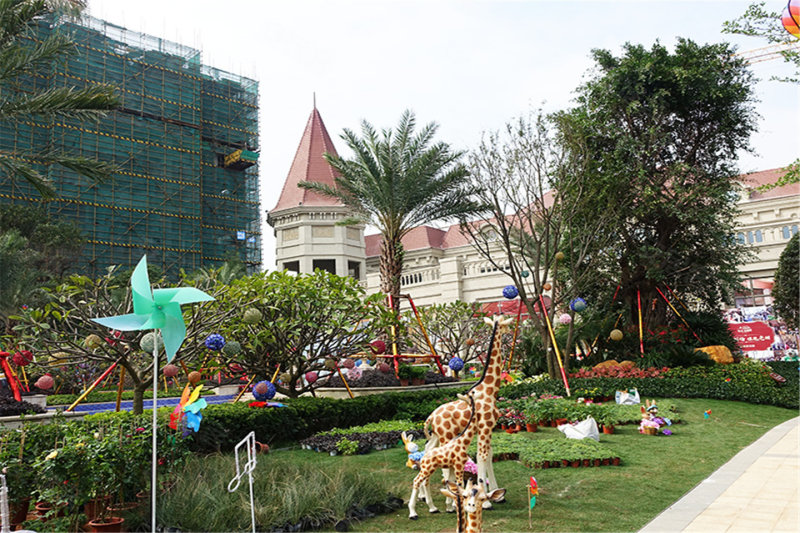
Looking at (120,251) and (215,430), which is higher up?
(120,251)

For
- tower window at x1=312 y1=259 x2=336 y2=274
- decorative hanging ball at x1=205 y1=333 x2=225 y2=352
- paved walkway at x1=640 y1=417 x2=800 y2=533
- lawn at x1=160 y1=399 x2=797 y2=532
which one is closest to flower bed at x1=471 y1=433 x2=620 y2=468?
lawn at x1=160 y1=399 x2=797 y2=532

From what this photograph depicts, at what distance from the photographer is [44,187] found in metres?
15.5

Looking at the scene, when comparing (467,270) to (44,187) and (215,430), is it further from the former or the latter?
(215,430)

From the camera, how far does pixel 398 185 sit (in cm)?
2069

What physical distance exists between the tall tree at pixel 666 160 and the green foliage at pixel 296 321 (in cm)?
1069

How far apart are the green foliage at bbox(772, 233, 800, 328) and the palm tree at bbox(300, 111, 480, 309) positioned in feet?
64.9

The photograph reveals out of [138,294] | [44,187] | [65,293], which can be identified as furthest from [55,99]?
[138,294]

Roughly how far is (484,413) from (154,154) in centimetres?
5142

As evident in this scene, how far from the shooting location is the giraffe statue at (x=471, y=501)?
15.3ft

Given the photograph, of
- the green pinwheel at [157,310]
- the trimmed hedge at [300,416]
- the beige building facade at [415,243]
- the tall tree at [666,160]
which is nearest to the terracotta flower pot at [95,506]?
the green pinwheel at [157,310]

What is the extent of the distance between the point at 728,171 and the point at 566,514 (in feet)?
68.5

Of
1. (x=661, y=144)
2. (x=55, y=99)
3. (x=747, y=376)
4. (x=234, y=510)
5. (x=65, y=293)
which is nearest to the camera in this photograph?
(x=234, y=510)

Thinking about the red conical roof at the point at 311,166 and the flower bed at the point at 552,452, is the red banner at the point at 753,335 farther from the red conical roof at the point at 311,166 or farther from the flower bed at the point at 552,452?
the red conical roof at the point at 311,166

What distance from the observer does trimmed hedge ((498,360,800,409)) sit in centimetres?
1507
